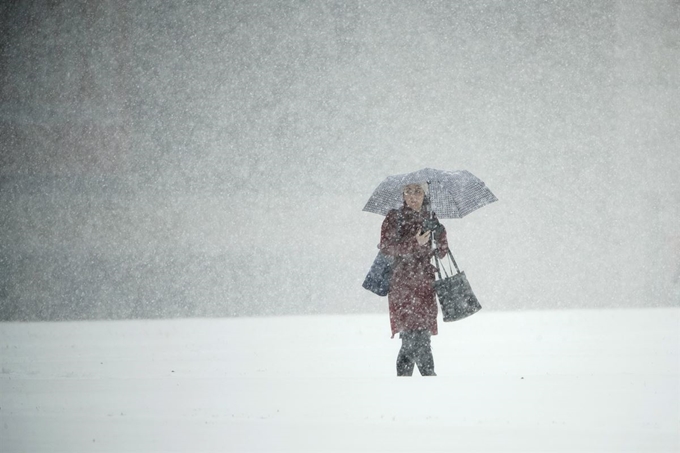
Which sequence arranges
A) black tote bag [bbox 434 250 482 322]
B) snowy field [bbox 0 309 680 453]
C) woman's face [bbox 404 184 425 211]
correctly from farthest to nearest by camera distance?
woman's face [bbox 404 184 425 211] < black tote bag [bbox 434 250 482 322] < snowy field [bbox 0 309 680 453]

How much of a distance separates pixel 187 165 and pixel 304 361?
2.34 metres

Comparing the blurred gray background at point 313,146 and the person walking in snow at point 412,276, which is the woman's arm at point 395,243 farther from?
the blurred gray background at point 313,146

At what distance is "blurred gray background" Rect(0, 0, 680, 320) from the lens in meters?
4.00

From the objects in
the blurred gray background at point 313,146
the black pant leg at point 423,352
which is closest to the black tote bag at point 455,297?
the black pant leg at point 423,352

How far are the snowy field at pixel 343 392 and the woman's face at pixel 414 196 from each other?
53 cm

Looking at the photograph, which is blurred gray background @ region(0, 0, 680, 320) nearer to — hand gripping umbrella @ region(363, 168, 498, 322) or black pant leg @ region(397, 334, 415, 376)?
hand gripping umbrella @ region(363, 168, 498, 322)

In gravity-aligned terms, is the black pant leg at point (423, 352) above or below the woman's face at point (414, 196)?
below

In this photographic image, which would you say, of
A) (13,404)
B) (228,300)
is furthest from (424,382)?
(228,300)

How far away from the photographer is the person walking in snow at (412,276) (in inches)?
74.2

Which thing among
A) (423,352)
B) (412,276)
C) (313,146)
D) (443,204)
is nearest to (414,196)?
(443,204)

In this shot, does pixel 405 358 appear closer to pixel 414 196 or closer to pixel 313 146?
pixel 414 196

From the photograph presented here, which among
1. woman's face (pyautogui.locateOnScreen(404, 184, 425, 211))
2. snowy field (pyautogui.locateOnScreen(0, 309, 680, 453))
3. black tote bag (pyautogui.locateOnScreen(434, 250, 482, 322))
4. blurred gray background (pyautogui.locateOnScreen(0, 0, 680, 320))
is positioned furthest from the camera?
blurred gray background (pyautogui.locateOnScreen(0, 0, 680, 320))

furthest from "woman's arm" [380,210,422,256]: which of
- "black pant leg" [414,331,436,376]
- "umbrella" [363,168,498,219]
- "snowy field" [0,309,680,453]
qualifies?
"snowy field" [0,309,680,453]

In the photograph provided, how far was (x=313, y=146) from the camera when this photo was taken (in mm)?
4195
